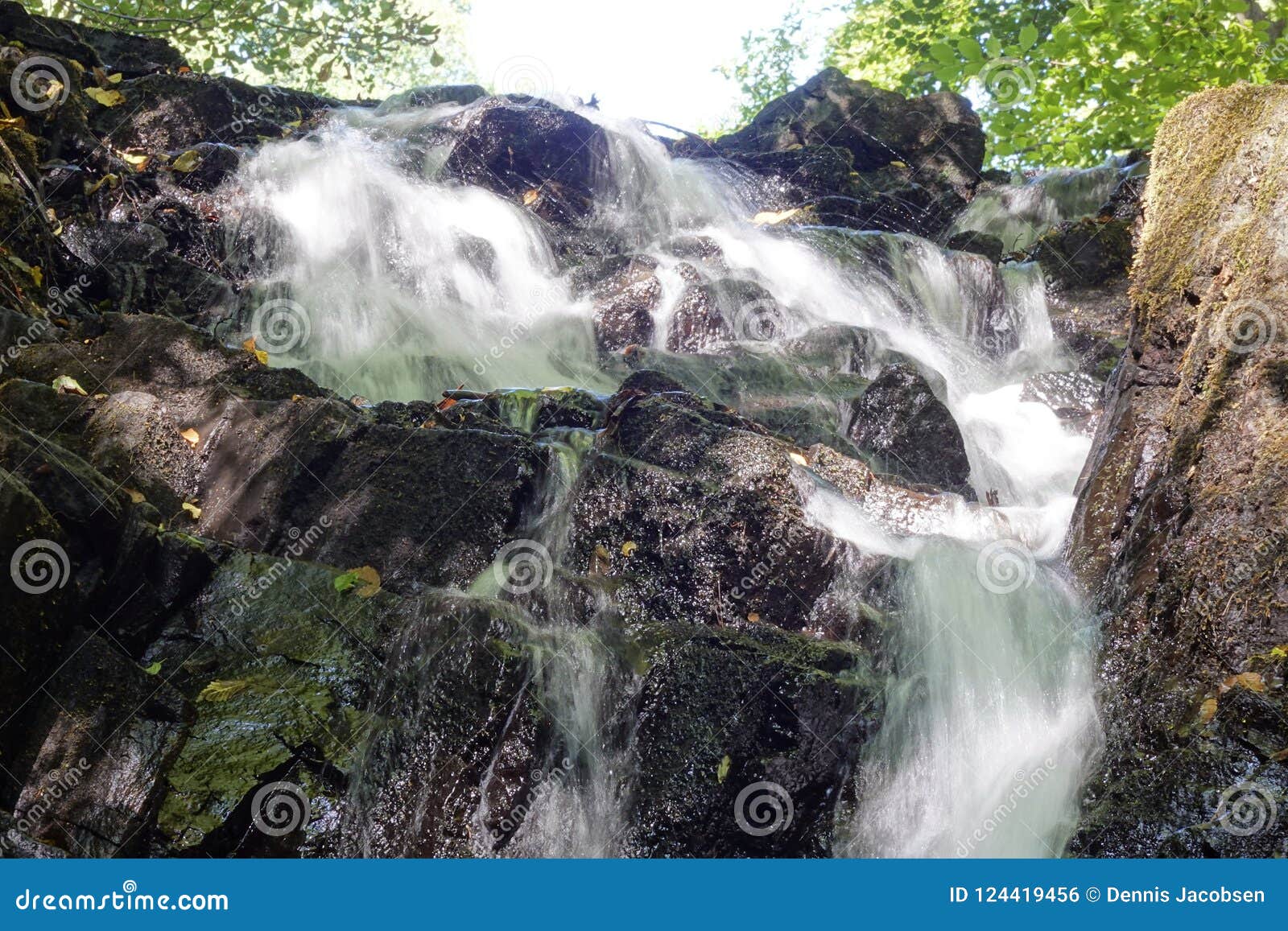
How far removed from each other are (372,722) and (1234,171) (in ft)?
14.1

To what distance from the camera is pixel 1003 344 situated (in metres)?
9.67

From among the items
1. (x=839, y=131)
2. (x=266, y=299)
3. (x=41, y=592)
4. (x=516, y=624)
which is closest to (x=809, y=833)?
(x=516, y=624)

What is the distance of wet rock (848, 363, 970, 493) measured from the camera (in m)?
6.62

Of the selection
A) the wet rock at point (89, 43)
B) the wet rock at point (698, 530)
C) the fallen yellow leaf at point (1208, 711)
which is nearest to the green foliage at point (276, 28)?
the wet rock at point (89, 43)

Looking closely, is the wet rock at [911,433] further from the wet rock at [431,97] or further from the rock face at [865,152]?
the wet rock at [431,97]

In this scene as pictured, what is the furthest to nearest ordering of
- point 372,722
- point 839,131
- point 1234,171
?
point 839,131 < point 1234,171 < point 372,722

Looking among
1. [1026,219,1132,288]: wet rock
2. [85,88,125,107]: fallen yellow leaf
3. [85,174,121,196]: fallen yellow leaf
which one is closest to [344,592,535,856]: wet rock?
[85,174,121,196]: fallen yellow leaf

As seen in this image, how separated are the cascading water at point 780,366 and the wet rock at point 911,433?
0.35m

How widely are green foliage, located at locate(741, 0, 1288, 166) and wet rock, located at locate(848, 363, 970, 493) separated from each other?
3795 mm

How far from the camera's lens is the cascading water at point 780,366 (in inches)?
165

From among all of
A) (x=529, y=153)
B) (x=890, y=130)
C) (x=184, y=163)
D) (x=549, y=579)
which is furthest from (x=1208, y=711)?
(x=890, y=130)
